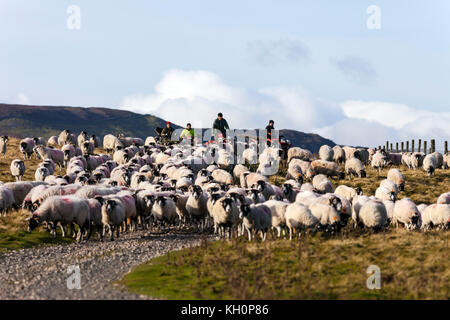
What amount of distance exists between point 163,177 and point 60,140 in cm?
2480

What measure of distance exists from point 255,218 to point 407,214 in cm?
837

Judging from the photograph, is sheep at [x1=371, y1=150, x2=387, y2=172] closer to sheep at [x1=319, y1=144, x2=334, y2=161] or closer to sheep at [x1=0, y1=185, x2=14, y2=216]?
sheep at [x1=319, y1=144, x2=334, y2=161]

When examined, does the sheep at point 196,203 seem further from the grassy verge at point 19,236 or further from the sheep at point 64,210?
the grassy verge at point 19,236

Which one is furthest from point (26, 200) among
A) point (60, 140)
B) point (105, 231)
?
point (60, 140)

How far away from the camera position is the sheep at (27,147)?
167 feet

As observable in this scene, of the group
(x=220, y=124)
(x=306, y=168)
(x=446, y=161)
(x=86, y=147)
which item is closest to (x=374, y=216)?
(x=306, y=168)

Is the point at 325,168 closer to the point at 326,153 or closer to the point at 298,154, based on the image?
the point at 298,154

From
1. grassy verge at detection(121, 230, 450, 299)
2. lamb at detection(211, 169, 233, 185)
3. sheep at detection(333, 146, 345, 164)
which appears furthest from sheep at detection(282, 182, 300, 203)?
sheep at detection(333, 146, 345, 164)

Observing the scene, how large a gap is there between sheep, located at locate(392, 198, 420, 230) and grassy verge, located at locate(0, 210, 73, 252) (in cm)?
1511

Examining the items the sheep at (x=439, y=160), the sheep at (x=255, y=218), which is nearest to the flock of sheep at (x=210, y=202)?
the sheep at (x=255, y=218)
